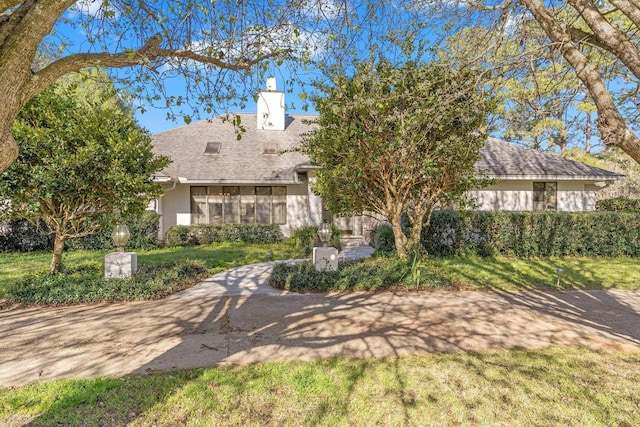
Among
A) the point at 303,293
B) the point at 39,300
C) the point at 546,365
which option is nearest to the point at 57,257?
the point at 39,300

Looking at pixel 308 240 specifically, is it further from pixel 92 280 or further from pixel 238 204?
pixel 92 280

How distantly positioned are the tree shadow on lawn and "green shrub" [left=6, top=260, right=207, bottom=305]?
32 centimetres

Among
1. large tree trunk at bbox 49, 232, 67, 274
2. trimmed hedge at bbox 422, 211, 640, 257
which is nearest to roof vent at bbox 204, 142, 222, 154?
large tree trunk at bbox 49, 232, 67, 274

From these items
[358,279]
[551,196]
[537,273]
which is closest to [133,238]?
[358,279]

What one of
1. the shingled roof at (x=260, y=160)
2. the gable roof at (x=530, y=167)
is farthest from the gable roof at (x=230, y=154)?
the gable roof at (x=530, y=167)

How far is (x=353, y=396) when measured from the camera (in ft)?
9.82

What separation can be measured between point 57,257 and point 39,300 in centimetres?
134

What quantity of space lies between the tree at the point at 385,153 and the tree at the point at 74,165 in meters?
3.94

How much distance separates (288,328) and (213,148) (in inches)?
508

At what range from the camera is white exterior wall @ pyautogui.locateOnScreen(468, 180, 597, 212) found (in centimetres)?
1404

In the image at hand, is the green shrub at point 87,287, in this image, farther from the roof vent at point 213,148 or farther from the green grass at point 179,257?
the roof vent at point 213,148

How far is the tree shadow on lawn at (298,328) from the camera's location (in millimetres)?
3801

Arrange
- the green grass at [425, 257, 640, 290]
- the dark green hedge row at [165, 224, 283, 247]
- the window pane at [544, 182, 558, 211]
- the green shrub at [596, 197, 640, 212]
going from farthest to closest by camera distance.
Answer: the window pane at [544, 182, 558, 211] → the green shrub at [596, 197, 640, 212] → the dark green hedge row at [165, 224, 283, 247] → the green grass at [425, 257, 640, 290]

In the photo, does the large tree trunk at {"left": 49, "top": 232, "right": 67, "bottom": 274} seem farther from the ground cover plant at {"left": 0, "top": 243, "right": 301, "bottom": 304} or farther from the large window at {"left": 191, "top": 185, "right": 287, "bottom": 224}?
the large window at {"left": 191, "top": 185, "right": 287, "bottom": 224}
